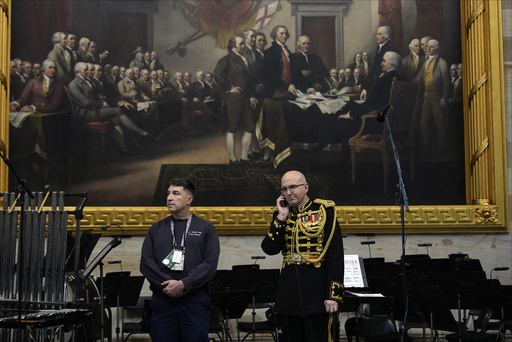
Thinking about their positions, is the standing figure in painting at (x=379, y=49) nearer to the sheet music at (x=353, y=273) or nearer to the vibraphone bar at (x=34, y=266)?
the sheet music at (x=353, y=273)

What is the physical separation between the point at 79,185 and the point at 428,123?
6.16 meters

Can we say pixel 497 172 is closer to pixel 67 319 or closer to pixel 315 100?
pixel 315 100

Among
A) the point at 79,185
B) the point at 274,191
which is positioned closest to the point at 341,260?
the point at 274,191

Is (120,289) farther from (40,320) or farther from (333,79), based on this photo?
(333,79)


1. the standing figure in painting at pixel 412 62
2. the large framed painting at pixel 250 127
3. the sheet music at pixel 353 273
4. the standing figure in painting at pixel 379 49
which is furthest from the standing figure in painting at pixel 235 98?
the sheet music at pixel 353 273

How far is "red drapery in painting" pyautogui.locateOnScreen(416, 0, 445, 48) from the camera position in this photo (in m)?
12.8

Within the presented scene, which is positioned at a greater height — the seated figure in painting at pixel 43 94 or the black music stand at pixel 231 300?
the seated figure in painting at pixel 43 94

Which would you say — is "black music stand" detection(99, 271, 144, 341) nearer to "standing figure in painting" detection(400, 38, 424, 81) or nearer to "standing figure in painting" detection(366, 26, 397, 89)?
"standing figure in painting" detection(366, 26, 397, 89)

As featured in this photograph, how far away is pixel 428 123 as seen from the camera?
41.5ft

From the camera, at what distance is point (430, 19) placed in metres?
12.8

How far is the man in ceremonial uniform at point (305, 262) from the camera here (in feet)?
20.0

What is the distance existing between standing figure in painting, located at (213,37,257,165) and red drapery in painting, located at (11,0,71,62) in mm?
2813

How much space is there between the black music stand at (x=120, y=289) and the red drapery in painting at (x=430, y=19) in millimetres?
6812

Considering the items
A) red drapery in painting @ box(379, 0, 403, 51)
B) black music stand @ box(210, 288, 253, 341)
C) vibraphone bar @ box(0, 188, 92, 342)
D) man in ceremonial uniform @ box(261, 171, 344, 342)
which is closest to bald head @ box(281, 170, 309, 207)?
man in ceremonial uniform @ box(261, 171, 344, 342)
